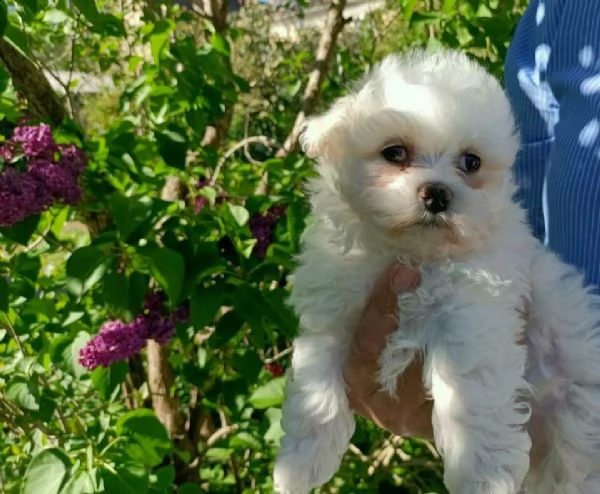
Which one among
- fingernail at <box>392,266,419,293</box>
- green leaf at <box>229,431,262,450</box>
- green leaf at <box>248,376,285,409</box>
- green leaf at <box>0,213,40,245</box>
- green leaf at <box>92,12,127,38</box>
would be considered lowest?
green leaf at <box>229,431,262,450</box>

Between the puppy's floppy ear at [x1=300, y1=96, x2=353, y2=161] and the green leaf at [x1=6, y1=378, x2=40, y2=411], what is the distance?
0.88 meters

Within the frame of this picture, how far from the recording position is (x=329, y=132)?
141 centimetres

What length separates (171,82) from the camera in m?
2.30

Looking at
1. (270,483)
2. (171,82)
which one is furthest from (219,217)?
(270,483)

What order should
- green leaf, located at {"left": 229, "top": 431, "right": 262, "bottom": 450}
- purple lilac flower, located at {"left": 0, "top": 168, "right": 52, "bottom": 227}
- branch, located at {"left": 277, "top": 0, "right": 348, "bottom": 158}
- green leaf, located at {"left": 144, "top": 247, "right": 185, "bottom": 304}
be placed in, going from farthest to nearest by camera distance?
branch, located at {"left": 277, "top": 0, "right": 348, "bottom": 158}, green leaf, located at {"left": 229, "top": 431, "right": 262, "bottom": 450}, green leaf, located at {"left": 144, "top": 247, "right": 185, "bottom": 304}, purple lilac flower, located at {"left": 0, "top": 168, "right": 52, "bottom": 227}

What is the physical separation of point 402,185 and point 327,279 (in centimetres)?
24

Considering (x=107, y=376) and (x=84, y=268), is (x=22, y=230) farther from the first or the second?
(x=107, y=376)

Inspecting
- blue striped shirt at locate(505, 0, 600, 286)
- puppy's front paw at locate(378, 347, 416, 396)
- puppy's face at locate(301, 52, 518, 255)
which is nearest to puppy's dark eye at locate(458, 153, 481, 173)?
puppy's face at locate(301, 52, 518, 255)

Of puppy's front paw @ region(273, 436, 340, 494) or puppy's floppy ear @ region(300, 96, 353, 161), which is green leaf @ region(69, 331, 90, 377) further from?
puppy's floppy ear @ region(300, 96, 353, 161)

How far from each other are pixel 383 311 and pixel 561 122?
46 centimetres

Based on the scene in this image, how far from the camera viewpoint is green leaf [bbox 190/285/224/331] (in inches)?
72.2

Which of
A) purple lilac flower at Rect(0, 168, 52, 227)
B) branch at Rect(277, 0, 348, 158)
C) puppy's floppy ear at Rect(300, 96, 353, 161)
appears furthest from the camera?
branch at Rect(277, 0, 348, 158)

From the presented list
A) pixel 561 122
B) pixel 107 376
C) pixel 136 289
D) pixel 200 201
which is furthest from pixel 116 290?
pixel 561 122

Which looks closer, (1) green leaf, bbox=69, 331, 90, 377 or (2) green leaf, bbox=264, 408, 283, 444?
(1) green leaf, bbox=69, 331, 90, 377
